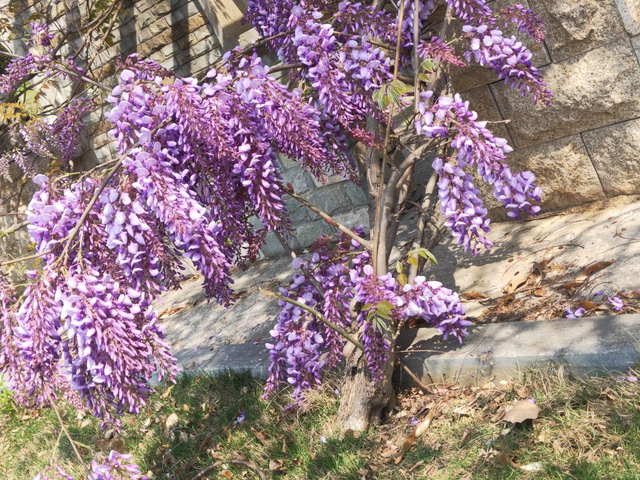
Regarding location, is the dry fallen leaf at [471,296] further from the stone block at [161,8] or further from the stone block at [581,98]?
the stone block at [161,8]

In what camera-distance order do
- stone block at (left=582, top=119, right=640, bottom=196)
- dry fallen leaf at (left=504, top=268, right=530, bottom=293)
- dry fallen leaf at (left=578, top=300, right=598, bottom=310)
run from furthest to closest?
stone block at (left=582, top=119, right=640, bottom=196)
dry fallen leaf at (left=504, top=268, right=530, bottom=293)
dry fallen leaf at (left=578, top=300, right=598, bottom=310)

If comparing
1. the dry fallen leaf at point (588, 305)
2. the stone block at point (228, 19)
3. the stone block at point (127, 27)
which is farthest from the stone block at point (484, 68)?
the stone block at point (127, 27)

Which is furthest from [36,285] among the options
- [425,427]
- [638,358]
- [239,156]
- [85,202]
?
[638,358]

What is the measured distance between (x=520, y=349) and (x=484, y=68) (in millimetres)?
1739

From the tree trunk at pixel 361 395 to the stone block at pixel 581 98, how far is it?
64.6 inches

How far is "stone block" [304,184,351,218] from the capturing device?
199 inches

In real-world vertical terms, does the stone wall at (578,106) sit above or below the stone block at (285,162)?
below

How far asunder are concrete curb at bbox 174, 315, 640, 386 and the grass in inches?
2.1

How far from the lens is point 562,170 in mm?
3541

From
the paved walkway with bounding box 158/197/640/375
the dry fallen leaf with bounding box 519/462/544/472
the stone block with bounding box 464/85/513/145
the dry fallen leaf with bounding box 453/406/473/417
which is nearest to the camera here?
the dry fallen leaf with bounding box 519/462/544/472

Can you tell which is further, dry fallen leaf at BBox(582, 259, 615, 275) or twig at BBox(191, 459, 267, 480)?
dry fallen leaf at BBox(582, 259, 615, 275)

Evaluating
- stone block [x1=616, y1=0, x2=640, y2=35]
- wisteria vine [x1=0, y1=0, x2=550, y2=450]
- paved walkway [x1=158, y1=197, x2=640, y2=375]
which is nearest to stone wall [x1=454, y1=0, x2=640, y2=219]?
stone block [x1=616, y1=0, x2=640, y2=35]

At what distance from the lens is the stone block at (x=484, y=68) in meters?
3.35

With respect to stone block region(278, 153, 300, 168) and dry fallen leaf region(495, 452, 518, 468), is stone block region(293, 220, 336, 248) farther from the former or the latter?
dry fallen leaf region(495, 452, 518, 468)
